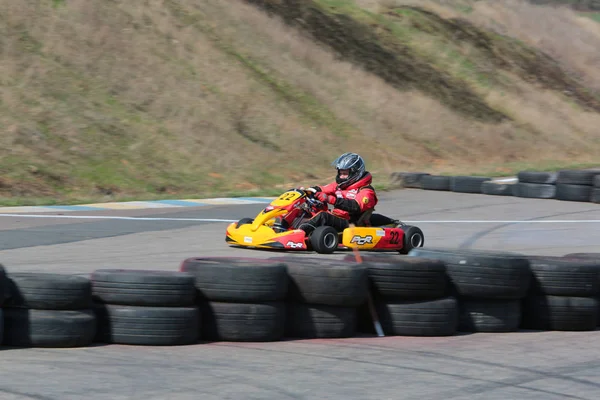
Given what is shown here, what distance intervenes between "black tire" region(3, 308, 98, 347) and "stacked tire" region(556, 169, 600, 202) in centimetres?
1529

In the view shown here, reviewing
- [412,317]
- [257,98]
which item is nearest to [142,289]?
[412,317]

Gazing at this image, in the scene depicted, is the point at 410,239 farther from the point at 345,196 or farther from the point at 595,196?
the point at 595,196

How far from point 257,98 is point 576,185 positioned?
10602mm

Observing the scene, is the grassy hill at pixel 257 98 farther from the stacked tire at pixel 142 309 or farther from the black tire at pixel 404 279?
the black tire at pixel 404 279

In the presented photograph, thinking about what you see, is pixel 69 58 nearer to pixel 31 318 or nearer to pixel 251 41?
pixel 251 41

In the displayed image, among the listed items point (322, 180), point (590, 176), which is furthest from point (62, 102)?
point (590, 176)

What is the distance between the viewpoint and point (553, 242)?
13.8 metres

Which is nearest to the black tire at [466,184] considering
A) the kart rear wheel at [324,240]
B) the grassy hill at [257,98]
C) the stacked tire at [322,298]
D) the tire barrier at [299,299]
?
the grassy hill at [257,98]

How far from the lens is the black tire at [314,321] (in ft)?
23.6

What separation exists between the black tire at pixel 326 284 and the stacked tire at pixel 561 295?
166 cm

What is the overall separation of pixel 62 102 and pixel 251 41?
8.99 meters

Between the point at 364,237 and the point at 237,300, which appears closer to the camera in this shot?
the point at 237,300

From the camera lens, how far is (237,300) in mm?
6957

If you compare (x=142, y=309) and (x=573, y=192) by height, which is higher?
(x=142, y=309)
